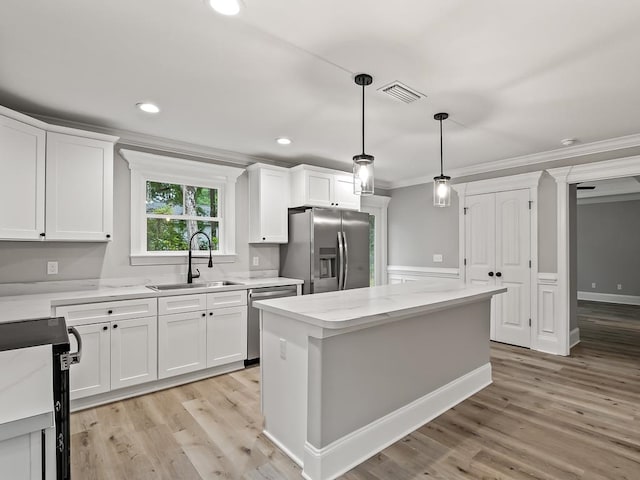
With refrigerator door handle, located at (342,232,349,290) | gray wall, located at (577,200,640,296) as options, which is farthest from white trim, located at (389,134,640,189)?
gray wall, located at (577,200,640,296)

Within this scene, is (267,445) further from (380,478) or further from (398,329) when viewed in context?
(398,329)

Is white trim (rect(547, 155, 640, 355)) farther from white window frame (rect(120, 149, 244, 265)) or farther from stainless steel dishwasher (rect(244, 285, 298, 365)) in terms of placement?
white window frame (rect(120, 149, 244, 265))

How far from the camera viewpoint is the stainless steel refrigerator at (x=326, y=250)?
4.15 meters

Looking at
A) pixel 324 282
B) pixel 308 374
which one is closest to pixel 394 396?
pixel 308 374

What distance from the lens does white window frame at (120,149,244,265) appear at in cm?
354

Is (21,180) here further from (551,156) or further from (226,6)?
(551,156)

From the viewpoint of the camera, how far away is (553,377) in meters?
3.42

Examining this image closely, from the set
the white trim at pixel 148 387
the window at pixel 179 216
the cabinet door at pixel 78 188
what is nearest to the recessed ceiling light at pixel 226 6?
the cabinet door at pixel 78 188

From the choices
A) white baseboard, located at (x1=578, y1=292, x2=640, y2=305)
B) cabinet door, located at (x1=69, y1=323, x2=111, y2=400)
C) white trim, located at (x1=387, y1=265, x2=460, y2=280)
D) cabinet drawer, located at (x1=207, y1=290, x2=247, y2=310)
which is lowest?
white baseboard, located at (x1=578, y1=292, x2=640, y2=305)

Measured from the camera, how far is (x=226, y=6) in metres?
1.64

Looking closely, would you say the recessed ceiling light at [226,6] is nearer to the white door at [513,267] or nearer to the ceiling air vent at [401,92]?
the ceiling air vent at [401,92]

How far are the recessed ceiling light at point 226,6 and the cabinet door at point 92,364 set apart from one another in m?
2.44

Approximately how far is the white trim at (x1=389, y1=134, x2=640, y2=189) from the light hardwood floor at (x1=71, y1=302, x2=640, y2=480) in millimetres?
2361

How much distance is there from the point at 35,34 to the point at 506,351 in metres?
5.11
